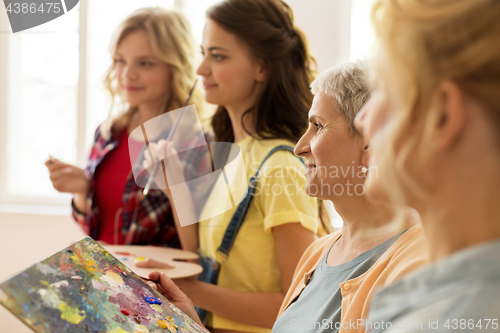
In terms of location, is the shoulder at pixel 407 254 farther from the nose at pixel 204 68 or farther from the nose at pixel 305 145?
the nose at pixel 204 68

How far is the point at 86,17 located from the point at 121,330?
2.57 meters

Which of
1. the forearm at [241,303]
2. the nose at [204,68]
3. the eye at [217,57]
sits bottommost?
the forearm at [241,303]

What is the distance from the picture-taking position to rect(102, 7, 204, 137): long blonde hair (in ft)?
5.90

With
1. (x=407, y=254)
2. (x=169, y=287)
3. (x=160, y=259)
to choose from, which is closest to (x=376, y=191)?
(x=407, y=254)

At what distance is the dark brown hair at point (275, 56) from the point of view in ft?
4.37

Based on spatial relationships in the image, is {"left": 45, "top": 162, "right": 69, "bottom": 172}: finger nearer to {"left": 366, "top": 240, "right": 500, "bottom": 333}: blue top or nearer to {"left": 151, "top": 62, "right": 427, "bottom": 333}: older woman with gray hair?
{"left": 151, "top": 62, "right": 427, "bottom": 333}: older woman with gray hair

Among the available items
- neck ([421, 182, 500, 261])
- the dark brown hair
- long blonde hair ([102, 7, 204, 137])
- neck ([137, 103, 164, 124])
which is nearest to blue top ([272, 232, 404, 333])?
neck ([421, 182, 500, 261])

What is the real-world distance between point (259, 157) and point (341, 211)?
435 mm

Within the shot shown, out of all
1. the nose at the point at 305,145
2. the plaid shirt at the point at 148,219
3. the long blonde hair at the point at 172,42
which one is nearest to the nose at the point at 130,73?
the long blonde hair at the point at 172,42

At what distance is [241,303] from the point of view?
1.21 meters

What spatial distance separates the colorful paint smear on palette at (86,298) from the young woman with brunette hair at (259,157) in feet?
1.41

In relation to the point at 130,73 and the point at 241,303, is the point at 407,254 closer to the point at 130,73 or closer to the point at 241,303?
the point at 241,303

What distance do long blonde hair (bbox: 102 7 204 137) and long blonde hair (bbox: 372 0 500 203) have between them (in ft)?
4.66

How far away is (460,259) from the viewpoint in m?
0.39
